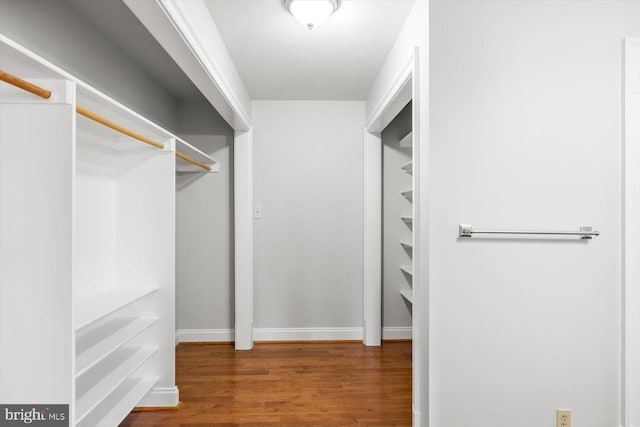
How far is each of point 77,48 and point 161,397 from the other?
2.19 m

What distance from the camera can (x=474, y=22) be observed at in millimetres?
1780

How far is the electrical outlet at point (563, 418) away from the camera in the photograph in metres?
1.82

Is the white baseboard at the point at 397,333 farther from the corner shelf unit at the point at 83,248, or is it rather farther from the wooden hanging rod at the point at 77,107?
the wooden hanging rod at the point at 77,107

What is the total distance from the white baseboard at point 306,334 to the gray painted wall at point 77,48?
229cm

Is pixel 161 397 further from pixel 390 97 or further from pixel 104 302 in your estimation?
pixel 390 97

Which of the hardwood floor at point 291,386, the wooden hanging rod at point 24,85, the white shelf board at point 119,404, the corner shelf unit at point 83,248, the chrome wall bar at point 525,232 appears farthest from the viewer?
the hardwood floor at point 291,386

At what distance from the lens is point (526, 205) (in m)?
1.82

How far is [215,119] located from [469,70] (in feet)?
8.97

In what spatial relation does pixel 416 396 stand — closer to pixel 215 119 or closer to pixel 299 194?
pixel 299 194

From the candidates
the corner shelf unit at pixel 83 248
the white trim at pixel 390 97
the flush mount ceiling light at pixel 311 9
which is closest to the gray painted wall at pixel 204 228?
the corner shelf unit at pixel 83 248

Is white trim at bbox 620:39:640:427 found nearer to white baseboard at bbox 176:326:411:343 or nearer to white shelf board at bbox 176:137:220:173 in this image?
white baseboard at bbox 176:326:411:343

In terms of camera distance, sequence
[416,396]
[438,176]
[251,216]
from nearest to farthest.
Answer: [438,176], [416,396], [251,216]

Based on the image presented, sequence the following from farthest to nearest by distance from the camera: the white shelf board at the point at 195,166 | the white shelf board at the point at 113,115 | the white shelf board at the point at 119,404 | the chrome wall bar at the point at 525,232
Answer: the white shelf board at the point at 195,166 → the white shelf board at the point at 119,404 → the chrome wall bar at the point at 525,232 → the white shelf board at the point at 113,115

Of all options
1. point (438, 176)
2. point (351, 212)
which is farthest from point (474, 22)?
point (351, 212)
